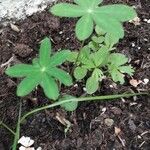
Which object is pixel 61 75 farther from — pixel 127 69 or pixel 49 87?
pixel 127 69

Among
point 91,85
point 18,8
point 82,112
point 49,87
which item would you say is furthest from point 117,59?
point 18,8

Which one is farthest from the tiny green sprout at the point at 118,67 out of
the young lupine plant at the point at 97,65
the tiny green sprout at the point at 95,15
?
the tiny green sprout at the point at 95,15

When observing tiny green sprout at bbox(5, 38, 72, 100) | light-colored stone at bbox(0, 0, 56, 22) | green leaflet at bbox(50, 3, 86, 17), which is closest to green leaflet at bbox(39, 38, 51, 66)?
tiny green sprout at bbox(5, 38, 72, 100)

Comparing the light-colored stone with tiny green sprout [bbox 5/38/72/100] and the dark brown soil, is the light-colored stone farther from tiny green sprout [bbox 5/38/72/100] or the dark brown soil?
tiny green sprout [bbox 5/38/72/100]

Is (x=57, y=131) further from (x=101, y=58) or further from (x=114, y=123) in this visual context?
(x=101, y=58)

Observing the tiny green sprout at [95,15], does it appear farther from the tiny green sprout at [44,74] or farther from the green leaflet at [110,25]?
the tiny green sprout at [44,74]

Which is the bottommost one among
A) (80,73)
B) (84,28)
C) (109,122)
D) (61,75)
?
(109,122)

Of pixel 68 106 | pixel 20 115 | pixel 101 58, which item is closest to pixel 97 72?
pixel 101 58
